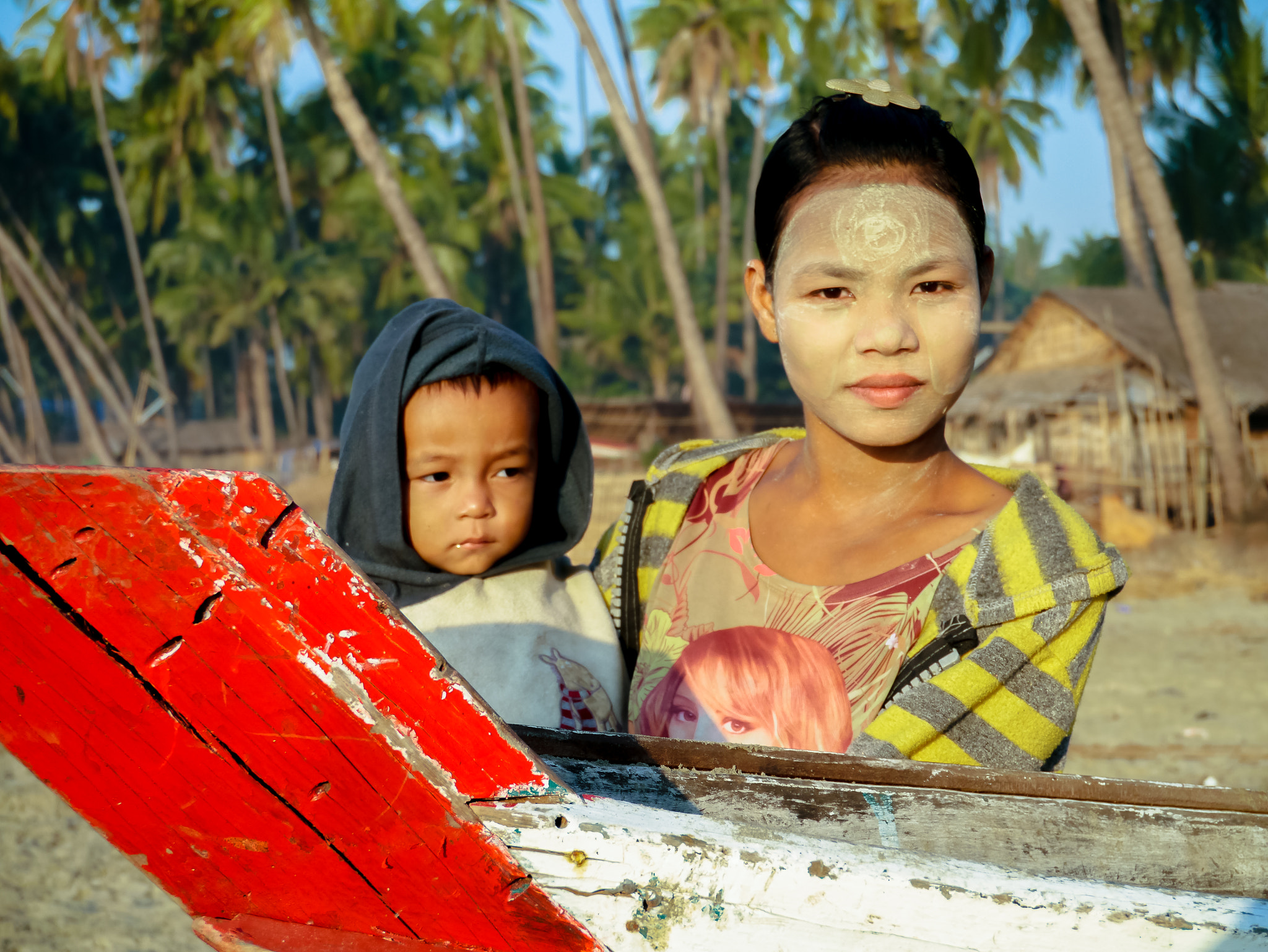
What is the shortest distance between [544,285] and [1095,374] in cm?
1079

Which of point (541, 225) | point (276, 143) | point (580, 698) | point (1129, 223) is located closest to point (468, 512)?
point (580, 698)

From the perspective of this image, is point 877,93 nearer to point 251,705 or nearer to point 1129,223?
point 251,705

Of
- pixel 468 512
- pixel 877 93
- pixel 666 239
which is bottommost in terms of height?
pixel 468 512

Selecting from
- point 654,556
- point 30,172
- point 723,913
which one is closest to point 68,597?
point 723,913

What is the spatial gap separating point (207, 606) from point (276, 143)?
3386 centimetres

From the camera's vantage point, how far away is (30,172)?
1364 inches

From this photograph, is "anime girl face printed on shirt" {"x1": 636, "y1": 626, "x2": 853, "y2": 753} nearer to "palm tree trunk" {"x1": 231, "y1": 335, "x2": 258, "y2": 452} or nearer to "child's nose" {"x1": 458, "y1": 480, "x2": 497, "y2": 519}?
"child's nose" {"x1": 458, "y1": 480, "x2": 497, "y2": 519}

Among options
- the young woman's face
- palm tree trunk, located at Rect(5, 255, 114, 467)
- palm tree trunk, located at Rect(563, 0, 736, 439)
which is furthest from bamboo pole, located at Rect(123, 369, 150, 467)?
the young woman's face

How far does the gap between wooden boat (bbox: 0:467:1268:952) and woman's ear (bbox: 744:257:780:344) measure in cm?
123

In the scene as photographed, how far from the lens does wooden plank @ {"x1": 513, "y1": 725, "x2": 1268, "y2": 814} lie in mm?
1095

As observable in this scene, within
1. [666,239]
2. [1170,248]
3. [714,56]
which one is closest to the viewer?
[1170,248]

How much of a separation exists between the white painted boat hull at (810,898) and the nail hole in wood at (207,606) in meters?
0.29

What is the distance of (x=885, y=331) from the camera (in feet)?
5.43

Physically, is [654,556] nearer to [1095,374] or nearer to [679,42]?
[1095,374]
